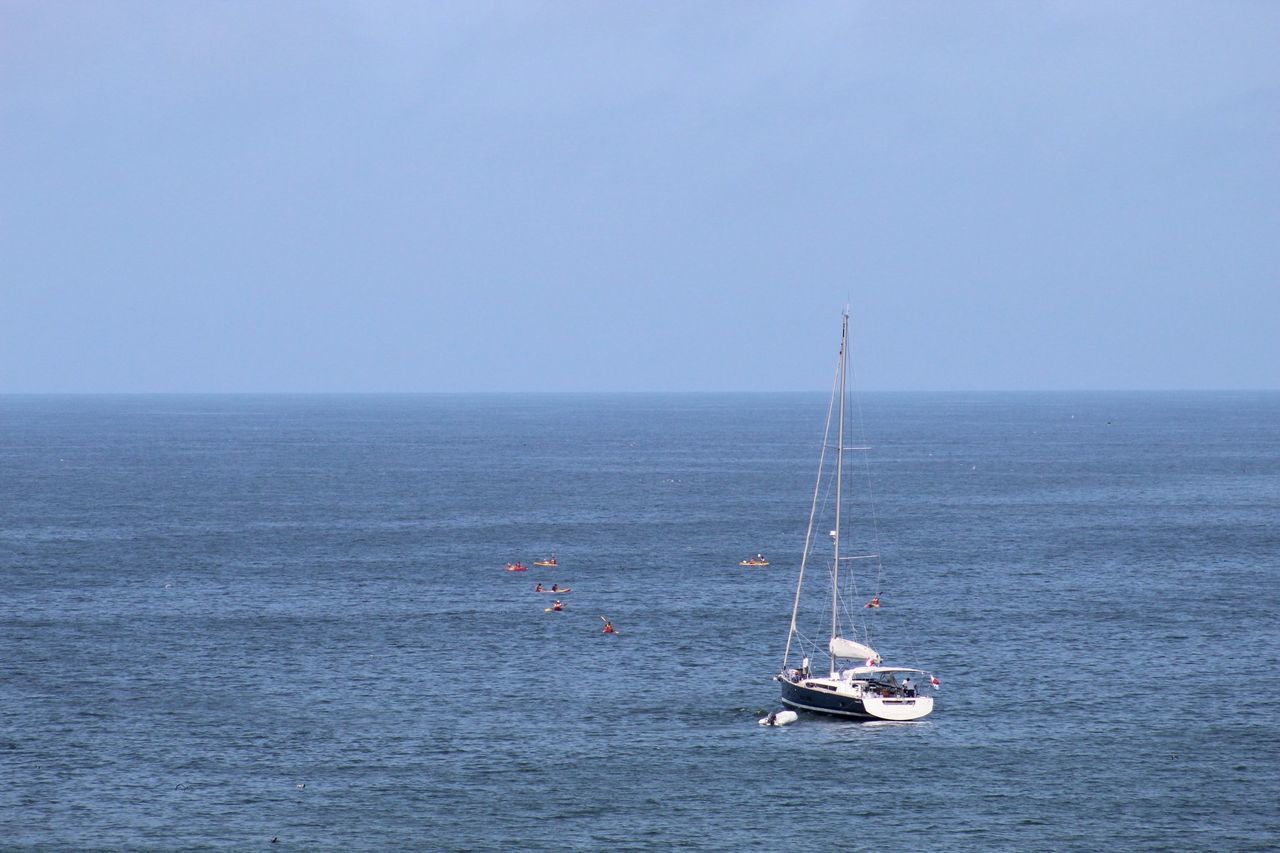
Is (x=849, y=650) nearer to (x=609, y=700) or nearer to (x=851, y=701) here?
(x=851, y=701)

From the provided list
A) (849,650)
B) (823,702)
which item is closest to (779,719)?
(823,702)

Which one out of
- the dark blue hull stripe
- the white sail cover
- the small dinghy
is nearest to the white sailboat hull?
the dark blue hull stripe

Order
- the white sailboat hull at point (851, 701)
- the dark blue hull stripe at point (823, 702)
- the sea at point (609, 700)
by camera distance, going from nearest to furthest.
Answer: the sea at point (609, 700)
the white sailboat hull at point (851, 701)
the dark blue hull stripe at point (823, 702)

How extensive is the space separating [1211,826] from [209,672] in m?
54.4

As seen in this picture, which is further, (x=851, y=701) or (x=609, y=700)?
(x=609, y=700)

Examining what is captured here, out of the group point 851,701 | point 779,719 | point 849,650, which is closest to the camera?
point 779,719

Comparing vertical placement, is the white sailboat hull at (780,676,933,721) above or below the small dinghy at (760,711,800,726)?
above

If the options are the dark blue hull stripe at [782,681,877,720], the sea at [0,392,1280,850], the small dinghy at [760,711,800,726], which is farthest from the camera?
the dark blue hull stripe at [782,681,877,720]

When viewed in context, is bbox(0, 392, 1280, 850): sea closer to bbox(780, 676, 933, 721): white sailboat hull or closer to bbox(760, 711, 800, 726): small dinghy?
bbox(760, 711, 800, 726): small dinghy

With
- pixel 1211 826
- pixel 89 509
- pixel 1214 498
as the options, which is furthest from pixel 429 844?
pixel 1214 498

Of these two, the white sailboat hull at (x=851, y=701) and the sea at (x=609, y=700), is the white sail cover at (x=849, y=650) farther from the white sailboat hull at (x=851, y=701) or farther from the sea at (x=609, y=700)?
the sea at (x=609, y=700)

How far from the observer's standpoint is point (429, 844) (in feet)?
195

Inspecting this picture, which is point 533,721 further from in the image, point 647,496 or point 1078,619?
point 647,496

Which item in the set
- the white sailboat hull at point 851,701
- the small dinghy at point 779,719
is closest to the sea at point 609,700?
the small dinghy at point 779,719
